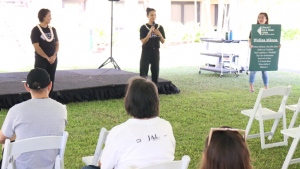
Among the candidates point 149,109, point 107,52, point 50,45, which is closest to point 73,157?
point 149,109

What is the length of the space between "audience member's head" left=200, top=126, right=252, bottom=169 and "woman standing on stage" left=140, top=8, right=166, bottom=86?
4.18 m

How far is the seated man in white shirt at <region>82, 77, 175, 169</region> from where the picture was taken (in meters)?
1.78

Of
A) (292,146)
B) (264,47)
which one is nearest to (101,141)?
(292,146)

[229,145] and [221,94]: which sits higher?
[229,145]

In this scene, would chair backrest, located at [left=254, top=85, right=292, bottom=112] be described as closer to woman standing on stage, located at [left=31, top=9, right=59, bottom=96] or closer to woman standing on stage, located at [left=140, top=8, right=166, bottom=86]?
woman standing on stage, located at [left=140, top=8, right=166, bottom=86]

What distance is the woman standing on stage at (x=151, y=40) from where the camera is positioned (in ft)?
17.9

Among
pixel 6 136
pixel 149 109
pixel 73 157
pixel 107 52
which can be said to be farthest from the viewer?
pixel 107 52

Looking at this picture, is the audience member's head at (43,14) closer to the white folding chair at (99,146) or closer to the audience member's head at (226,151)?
the white folding chair at (99,146)

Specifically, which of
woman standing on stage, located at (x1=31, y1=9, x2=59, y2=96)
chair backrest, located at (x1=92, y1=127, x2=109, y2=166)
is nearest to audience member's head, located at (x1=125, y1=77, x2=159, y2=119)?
chair backrest, located at (x1=92, y1=127, x2=109, y2=166)

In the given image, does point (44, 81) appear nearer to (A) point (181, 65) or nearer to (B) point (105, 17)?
(A) point (181, 65)

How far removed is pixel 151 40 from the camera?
5520 millimetres

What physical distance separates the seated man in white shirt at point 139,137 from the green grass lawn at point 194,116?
2.55ft

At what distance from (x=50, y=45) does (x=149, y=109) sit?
3374 mm

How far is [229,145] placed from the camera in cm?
134
